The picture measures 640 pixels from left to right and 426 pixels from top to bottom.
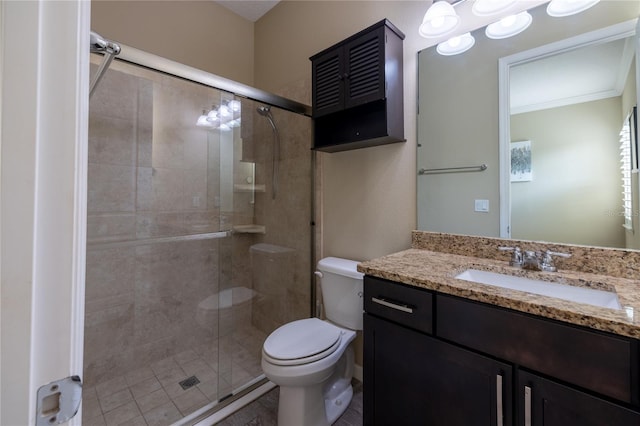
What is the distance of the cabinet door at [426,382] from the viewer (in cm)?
85

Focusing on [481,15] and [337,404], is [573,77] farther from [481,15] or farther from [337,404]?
[337,404]

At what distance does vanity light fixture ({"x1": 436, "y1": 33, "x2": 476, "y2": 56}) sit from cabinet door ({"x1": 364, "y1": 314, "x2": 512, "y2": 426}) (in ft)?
4.46

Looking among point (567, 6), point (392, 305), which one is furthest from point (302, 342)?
point (567, 6)

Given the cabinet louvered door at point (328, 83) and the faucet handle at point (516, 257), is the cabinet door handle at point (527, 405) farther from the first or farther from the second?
the cabinet louvered door at point (328, 83)

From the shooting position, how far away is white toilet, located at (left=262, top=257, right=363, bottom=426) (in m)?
1.31

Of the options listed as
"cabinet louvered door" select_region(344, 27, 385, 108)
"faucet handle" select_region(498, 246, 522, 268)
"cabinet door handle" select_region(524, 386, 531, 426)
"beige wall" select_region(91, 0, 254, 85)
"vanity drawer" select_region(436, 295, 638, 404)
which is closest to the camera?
"vanity drawer" select_region(436, 295, 638, 404)

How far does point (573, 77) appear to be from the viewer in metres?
1.14

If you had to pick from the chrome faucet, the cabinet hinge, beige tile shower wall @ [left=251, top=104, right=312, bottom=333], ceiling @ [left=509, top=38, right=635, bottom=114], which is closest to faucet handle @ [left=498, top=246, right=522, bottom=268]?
the chrome faucet

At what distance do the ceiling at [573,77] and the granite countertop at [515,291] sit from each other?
69 centimetres

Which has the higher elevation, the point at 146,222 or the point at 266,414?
the point at 146,222

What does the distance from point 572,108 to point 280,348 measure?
1.63 meters

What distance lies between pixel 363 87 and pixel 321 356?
4.51ft

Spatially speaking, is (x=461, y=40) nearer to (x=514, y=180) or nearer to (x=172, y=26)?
(x=514, y=180)

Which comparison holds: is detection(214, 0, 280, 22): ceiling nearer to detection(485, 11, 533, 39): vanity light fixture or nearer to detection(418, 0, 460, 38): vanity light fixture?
detection(418, 0, 460, 38): vanity light fixture
